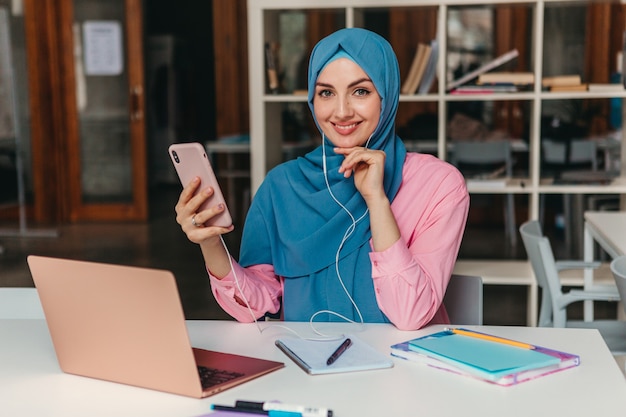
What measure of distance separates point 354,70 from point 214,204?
48 centimetres

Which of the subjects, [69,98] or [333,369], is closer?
[333,369]

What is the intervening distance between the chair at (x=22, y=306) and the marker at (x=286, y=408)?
73 cm

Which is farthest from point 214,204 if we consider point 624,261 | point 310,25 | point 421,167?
point 310,25

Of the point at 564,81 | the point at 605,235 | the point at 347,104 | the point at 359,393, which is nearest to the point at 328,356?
the point at 359,393

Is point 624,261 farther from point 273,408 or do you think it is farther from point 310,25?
point 310,25

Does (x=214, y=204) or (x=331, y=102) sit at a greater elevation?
(x=331, y=102)

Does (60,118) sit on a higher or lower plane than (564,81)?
lower

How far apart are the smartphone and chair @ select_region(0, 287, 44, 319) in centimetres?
46

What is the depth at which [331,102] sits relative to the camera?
178 cm

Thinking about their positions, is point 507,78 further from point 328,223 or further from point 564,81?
point 328,223

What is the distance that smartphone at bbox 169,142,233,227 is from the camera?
1.45 m

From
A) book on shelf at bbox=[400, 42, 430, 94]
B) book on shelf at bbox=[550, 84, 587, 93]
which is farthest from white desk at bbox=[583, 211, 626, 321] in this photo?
book on shelf at bbox=[400, 42, 430, 94]

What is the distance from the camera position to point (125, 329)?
1.20 meters

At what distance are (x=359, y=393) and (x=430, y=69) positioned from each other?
285 centimetres
